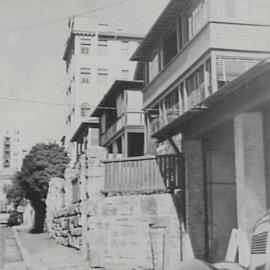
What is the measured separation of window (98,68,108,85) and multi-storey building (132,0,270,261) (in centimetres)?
2352

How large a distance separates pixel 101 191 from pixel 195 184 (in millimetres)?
3205

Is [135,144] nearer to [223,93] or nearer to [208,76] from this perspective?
[208,76]

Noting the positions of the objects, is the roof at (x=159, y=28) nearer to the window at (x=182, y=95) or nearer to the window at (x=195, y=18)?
the window at (x=195, y=18)

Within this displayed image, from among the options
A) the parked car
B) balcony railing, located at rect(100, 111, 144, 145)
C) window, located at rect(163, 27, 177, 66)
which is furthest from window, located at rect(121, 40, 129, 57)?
window, located at rect(163, 27, 177, 66)

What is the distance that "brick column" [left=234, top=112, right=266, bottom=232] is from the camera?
11.5 metres

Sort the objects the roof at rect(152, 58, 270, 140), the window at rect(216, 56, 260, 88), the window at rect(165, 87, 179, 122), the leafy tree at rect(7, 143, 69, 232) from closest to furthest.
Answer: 1. the roof at rect(152, 58, 270, 140)
2. the window at rect(216, 56, 260, 88)
3. the window at rect(165, 87, 179, 122)
4. the leafy tree at rect(7, 143, 69, 232)

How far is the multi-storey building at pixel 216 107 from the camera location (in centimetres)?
1158

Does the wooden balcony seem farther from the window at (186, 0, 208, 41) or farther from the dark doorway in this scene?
the dark doorway

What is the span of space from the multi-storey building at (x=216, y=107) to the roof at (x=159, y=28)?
5 centimetres

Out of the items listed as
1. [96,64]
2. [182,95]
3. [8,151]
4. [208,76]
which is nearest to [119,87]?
[182,95]

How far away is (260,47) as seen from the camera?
1950 cm

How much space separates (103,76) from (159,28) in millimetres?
25987

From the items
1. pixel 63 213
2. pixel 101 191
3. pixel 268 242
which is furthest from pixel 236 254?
pixel 63 213

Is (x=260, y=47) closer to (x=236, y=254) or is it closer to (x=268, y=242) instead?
(x=236, y=254)
